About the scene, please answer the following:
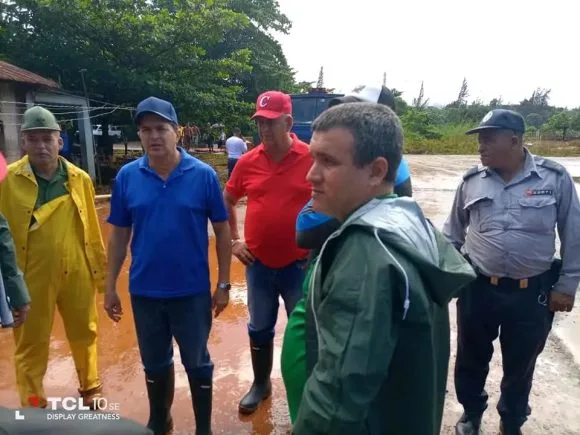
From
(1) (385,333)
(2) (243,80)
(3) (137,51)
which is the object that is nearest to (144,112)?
(1) (385,333)

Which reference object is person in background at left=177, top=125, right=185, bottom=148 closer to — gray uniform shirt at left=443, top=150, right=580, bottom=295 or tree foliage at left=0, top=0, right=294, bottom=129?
tree foliage at left=0, top=0, right=294, bottom=129

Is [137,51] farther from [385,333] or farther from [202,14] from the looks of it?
[385,333]

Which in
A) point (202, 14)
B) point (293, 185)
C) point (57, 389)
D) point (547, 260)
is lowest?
point (57, 389)

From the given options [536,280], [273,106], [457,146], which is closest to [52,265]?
[273,106]

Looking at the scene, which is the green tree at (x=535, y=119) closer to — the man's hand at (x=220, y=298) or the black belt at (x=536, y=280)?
the black belt at (x=536, y=280)

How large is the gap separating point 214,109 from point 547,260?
460 inches

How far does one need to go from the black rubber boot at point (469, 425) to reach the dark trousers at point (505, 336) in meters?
0.04

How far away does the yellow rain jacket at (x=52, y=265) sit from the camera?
8.98 ft

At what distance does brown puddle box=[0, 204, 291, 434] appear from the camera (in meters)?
2.93

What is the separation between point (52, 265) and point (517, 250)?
108 inches

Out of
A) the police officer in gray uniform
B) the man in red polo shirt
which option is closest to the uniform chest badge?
the police officer in gray uniform

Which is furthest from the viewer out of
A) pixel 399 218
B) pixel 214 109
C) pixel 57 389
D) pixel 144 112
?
pixel 214 109

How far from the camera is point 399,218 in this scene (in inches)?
45.0

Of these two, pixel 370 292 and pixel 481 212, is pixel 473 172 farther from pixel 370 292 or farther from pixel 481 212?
pixel 370 292
